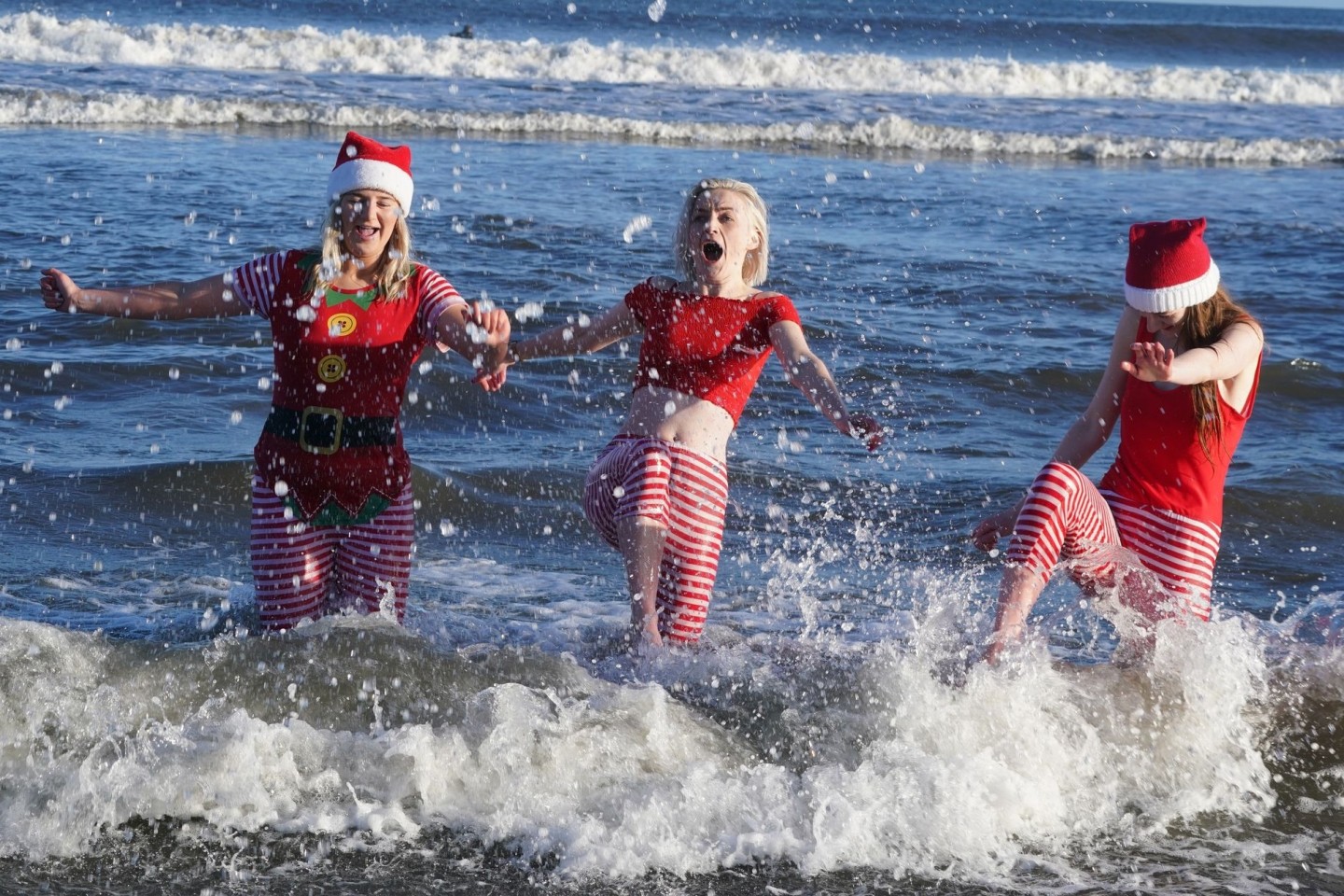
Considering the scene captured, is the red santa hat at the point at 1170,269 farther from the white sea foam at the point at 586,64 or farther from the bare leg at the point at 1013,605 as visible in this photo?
the white sea foam at the point at 586,64

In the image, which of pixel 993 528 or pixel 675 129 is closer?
pixel 993 528

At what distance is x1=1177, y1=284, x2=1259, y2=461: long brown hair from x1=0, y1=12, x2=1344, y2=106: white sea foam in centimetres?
2226

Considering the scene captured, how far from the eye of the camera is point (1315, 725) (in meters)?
5.15

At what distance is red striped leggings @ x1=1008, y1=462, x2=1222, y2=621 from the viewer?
15.7 feet

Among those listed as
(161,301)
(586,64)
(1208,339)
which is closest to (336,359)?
(161,301)

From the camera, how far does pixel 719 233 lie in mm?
5172

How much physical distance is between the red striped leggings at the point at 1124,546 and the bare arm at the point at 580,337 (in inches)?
59.1

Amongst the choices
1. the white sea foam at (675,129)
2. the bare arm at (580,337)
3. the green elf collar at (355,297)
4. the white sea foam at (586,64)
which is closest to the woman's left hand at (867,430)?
the bare arm at (580,337)

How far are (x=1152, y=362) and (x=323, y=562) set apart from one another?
2.72 meters

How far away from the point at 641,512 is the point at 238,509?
2.72 m

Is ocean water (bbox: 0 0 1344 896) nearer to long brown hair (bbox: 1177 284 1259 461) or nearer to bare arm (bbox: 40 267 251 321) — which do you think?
long brown hair (bbox: 1177 284 1259 461)

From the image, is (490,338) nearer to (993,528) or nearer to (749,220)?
(749,220)

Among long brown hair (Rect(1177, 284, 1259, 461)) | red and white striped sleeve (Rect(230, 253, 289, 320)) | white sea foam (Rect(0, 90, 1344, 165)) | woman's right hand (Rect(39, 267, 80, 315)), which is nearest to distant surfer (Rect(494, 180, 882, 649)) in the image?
red and white striped sleeve (Rect(230, 253, 289, 320))

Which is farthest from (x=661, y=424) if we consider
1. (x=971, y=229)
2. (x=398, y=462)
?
(x=971, y=229)
